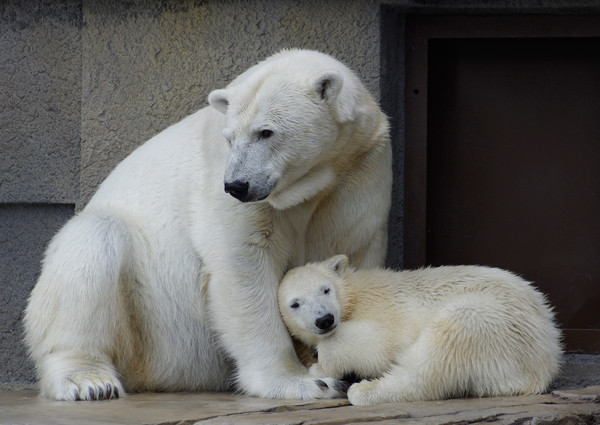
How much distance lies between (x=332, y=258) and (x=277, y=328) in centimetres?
35

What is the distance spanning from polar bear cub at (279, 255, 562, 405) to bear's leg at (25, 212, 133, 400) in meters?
0.68

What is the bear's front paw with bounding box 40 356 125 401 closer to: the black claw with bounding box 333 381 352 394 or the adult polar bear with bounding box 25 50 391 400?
the adult polar bear with bounding box 25 50 391 400

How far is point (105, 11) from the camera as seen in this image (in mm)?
5340

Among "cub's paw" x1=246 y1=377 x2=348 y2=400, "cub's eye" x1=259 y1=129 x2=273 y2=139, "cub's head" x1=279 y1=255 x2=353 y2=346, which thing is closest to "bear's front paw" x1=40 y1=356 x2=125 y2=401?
"cub's paw" x1=246 y1=377 x2=348 y2=400

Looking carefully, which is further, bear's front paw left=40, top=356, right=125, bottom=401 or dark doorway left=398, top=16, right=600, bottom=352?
dark doorway left=398, top=16, right=600, bottom=352

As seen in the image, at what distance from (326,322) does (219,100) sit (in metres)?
0.96

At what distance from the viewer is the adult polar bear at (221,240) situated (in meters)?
4.15

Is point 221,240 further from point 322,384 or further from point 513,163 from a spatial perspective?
point 513,163

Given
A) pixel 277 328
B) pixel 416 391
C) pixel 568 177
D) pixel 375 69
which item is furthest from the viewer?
pixel 568 177

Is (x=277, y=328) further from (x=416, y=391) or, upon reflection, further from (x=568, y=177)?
(x=568, y=177)

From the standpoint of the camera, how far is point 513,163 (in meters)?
5.54

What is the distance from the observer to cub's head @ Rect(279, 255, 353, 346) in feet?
13.5

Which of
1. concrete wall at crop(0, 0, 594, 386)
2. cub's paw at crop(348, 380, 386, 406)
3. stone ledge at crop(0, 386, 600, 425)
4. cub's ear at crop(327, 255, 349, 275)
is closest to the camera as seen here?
stone ledge at crop(0, 386, 600, 425)

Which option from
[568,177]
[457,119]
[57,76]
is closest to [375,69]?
[457,119]
